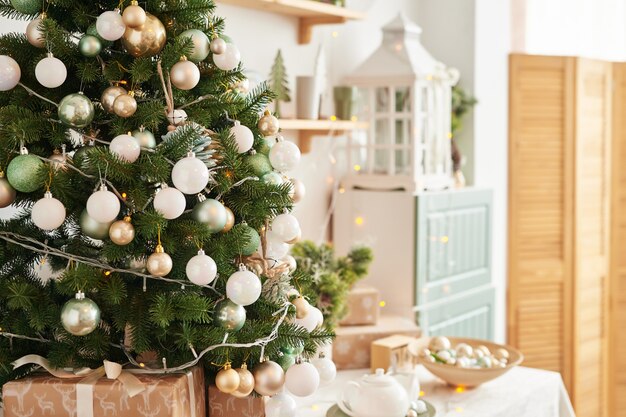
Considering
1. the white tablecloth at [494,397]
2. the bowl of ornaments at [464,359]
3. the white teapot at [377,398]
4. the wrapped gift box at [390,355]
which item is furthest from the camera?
the wrapped gift box at [390,355]

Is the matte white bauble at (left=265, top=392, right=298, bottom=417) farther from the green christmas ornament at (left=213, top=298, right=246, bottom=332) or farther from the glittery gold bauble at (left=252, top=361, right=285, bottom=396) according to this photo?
the green christmas ornament at (left=213, top=298, right=246, bottom=332)

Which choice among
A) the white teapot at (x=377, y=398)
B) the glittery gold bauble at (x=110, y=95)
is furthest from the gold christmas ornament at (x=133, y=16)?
the white teapot at (x=377, y=398)

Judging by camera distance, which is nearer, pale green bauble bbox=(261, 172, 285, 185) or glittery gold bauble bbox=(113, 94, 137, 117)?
glittery gold bauble bbox=(113, 94, 137, 117)

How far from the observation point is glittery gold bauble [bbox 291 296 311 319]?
153 cm

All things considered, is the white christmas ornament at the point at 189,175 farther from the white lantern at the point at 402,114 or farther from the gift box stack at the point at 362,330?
the white lantern at the point at 402,114

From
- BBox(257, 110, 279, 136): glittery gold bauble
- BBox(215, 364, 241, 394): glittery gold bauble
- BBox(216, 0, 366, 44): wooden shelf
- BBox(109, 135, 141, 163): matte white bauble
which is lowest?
BBox(215, 364, 241, 394): glittery gold bauble

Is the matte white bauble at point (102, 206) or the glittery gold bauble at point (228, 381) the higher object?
the matte white bauble at point (102, 206)

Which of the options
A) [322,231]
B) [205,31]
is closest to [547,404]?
[322,231]

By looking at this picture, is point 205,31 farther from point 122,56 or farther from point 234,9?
point 234,9

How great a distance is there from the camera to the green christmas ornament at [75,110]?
1326mm

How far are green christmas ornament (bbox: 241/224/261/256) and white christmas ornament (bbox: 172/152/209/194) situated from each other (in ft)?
0.51

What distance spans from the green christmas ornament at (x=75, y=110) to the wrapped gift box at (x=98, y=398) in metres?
0.46

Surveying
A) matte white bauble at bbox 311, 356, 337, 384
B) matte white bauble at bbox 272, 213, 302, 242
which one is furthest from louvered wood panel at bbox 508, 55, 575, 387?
matte white bauble at bbox 272, 213, 302, 242

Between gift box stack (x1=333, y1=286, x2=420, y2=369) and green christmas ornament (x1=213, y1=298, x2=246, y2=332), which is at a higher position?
green christmas ornament (x1=213, y1=298, x2=246, y2=332)
